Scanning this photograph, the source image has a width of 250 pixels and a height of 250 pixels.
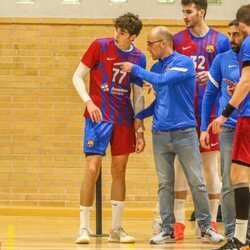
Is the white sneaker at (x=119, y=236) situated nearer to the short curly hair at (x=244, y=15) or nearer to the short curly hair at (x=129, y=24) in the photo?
the short curly hair at (x=129, y=24)

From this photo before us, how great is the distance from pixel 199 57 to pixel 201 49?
0.24 ft

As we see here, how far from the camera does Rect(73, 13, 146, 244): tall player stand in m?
6.51

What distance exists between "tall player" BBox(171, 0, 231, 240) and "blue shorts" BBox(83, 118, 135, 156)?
579mm

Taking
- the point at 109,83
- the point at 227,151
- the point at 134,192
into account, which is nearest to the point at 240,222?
the point at 227,151

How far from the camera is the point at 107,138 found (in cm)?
653

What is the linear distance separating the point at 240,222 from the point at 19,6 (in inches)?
183

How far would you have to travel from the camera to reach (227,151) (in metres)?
5.96

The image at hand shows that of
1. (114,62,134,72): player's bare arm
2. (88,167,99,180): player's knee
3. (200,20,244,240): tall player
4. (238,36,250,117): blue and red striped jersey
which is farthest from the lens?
(88,167,99,180): player's knee

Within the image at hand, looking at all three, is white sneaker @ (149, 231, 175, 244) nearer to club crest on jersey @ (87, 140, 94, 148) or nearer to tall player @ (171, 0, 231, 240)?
tall player @ (171, 0, 231, 240)

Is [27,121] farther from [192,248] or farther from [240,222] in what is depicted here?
[240,222]

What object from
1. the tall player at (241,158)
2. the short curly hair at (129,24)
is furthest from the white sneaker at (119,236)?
the short curly hair at (129,24)

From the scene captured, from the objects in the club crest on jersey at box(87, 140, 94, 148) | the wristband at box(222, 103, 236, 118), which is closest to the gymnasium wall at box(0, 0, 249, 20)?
the club crest on jersey at box(87, 140, 94, 148)

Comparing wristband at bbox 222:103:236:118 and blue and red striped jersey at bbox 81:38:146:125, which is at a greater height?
blue and red striped jersey at bbox 81:38:146:125

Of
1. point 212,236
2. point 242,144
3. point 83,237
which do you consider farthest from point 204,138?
point 83,237
